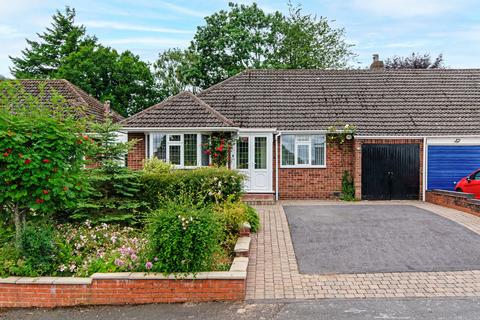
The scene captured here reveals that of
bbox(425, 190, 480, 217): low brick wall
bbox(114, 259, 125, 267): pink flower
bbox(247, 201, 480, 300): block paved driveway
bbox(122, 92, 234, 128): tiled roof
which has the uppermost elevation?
bbox(122, 92, 234, 128): tiled roof

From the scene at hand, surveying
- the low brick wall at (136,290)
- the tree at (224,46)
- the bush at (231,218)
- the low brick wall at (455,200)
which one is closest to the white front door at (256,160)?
the bush at (231,218)

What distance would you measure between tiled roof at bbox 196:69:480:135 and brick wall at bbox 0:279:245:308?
9499 millimetres

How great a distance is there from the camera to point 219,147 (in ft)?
48.5

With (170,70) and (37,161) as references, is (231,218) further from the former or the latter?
(170,70)

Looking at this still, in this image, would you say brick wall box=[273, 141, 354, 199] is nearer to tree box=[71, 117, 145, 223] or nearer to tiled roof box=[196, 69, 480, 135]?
tiled roof box=[196, 69, 480, 135]

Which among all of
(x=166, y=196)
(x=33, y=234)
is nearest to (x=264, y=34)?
(x=166, y=196)

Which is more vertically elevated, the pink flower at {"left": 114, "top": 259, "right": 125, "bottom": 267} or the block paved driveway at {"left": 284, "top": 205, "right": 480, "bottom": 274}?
the pink flower at {"left": 114, "top": 259, "right": 125, "bottom": 267}

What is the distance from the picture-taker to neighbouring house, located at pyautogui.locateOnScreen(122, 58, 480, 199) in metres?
15.1

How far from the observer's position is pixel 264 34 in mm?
33688

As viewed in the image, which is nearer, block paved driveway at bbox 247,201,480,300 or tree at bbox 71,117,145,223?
block paved driveway at bbox 247,201,480,300

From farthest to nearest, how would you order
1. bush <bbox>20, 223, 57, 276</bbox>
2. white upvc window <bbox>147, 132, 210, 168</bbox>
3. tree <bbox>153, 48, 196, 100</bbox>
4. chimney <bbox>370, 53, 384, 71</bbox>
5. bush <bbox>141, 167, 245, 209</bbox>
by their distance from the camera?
tree <bbox>153, 48, 196, 100</bbox> → chimney <bbox>370, 53, 384, 71</bbox> → white upvc window <bbox>147, 132, 210, 168</bbox> → bush <bbox>141, 167, 245, 209</bbox> → bush <bbox>20, 223, 57, 276</bbox>

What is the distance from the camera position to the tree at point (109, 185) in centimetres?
891

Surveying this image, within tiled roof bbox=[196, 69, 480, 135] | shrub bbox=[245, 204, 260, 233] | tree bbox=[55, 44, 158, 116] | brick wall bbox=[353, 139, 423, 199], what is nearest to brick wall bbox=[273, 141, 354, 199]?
→ brick wall bbox=[353, 139, 423, 199]

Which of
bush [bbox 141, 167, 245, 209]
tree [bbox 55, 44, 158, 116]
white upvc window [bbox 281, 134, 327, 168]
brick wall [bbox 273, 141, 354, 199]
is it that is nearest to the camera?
bush [bbox 141, 167, 245, 209]
